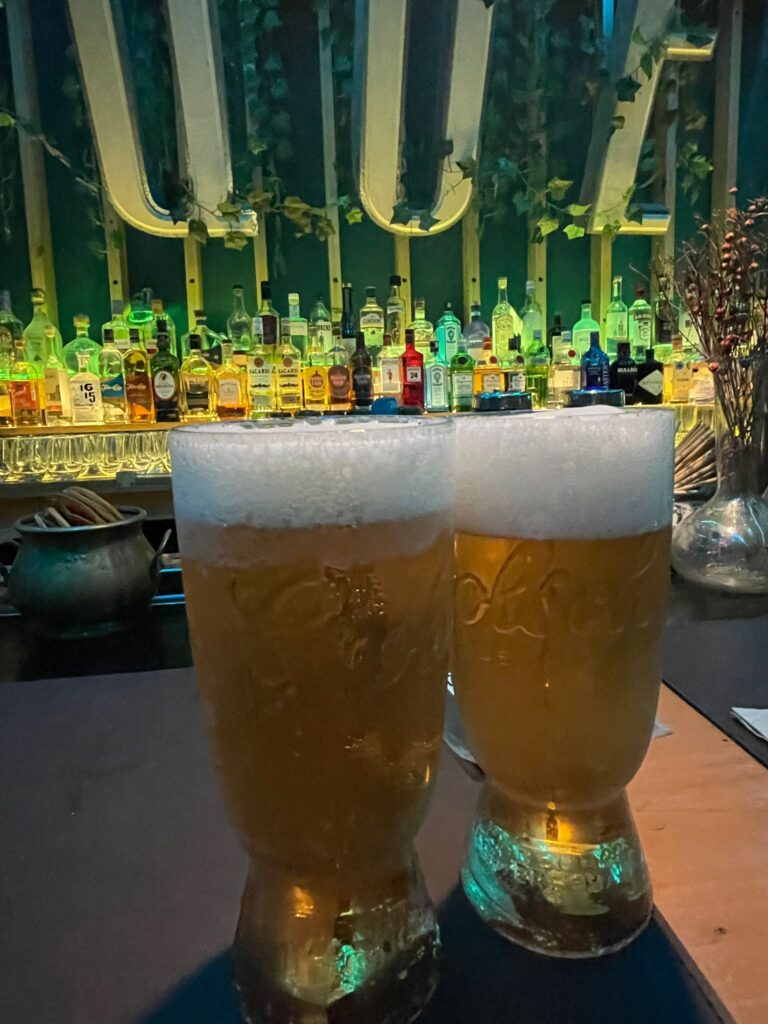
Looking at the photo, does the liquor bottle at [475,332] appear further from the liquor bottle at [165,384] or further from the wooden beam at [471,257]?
the liquor bottle at [165,384]

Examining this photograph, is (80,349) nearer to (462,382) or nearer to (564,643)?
(462,382)

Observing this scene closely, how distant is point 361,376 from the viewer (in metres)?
3.08

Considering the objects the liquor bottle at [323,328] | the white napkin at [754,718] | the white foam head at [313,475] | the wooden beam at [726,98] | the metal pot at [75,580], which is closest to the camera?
the white foam head at [313,475]

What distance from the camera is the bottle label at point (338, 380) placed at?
3045 mm

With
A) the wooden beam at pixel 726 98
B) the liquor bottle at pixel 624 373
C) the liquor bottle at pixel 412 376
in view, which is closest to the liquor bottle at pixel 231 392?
the liquor bottle at pixel 412 376

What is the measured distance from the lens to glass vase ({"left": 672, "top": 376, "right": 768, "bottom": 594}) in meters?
1.18

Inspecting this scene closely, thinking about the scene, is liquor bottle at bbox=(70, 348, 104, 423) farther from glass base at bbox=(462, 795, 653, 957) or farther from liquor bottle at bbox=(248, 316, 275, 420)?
glass base at bbox=(462, 795, 653, 957)

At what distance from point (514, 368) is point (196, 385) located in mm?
1281

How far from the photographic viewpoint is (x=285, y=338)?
10.5 feet

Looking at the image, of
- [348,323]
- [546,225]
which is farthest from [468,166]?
[348,323]

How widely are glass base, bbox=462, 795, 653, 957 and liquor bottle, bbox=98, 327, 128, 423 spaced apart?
279cm

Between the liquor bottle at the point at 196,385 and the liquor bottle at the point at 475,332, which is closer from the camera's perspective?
the liquor bottle at the point at 196,385

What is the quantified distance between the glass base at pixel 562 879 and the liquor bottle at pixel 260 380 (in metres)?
2.64

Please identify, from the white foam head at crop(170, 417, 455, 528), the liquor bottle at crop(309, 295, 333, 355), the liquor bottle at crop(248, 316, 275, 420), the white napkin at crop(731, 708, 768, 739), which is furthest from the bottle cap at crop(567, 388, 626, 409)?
the liquor bottle at crop(309, 295, 333, 355)
